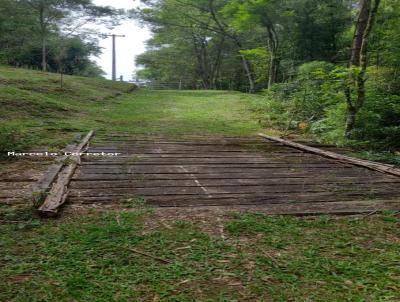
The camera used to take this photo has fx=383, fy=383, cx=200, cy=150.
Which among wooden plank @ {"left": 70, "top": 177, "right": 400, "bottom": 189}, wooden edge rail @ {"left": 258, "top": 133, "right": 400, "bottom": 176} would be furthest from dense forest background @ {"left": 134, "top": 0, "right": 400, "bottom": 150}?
wooden plank @ {"left": 70, "top": 177, "right": 400, "bottom": 189}

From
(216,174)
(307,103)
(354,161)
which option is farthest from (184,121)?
(216,174)

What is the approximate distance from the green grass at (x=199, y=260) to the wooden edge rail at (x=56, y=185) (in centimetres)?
20

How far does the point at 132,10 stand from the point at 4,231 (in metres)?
22.2

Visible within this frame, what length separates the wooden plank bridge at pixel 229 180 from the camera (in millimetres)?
3170

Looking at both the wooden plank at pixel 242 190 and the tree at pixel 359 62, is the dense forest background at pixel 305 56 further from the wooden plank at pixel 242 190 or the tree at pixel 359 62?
the wooden plank at pixel 242 190

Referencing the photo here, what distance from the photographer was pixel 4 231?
2.42 meters

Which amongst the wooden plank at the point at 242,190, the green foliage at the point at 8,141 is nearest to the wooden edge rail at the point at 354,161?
the wooden plank at the point at 242,190

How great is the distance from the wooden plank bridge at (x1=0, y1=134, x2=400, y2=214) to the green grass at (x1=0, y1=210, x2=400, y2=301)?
0.42 meters

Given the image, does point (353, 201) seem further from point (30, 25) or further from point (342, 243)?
point (30, 25)

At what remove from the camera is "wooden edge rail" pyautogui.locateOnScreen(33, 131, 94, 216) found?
9.11ft

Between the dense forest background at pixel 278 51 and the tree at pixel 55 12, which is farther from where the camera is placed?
the tree at pixel 55 12

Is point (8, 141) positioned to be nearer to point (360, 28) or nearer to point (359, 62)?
point (359, 62)

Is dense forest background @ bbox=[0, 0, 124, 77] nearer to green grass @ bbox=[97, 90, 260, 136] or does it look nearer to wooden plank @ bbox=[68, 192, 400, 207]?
green grass @ bbox=[97, 90, 260, 136]

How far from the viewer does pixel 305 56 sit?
14305 mm
